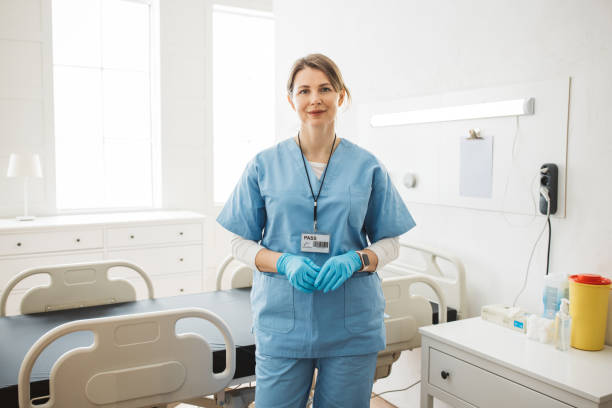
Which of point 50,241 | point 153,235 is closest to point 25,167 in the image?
point 50,241

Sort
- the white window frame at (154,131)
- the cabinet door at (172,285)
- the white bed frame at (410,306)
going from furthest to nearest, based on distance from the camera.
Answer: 1. the white window frame at (154,131)
2. the cabinet door at (172,285)
3. the white bed frame at (410,306)

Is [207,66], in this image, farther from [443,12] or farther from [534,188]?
[534,188]

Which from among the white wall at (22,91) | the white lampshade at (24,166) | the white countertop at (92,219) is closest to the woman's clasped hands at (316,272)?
the white countertop at (92,219)

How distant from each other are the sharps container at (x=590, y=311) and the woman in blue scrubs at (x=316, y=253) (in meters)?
0.74

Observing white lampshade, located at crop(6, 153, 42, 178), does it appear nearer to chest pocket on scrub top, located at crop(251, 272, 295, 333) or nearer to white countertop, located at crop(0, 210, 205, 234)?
white countertop, located at crop(0, 210, 205, 234)

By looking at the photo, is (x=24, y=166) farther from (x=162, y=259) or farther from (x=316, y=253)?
(x=316, y=253)

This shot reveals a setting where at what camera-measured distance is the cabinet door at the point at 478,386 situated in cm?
164

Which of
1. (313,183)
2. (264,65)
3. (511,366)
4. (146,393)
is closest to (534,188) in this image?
(511,366)

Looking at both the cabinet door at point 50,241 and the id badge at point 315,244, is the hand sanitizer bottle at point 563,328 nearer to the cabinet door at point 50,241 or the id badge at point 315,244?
the id badge at point 315,244

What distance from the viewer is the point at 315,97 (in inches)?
60.1

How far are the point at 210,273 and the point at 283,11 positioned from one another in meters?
2.45

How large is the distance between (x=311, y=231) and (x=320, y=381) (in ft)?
1.46

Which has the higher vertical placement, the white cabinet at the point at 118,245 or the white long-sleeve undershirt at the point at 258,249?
the white long-sleeve undershirt at the point at 258,249

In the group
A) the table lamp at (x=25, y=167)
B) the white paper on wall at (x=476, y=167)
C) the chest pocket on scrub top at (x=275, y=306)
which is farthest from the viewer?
the table lamp at (x=25, y=167)
